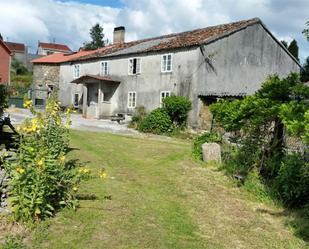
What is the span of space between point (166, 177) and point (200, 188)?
116 centimetres

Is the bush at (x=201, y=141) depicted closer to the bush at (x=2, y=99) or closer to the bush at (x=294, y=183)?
the bush at (x=294, y=183)

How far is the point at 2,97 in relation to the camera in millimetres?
12812

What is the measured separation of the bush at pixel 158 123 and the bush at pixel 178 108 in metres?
0.41

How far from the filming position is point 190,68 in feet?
83.5

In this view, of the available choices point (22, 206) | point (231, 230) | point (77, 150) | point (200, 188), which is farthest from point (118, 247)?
point (77, 150)

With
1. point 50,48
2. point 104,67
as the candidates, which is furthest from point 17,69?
point 104,67

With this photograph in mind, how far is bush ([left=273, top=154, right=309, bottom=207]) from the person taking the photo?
7773 mm

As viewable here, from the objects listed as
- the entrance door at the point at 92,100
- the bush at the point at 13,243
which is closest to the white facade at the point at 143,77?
the entrance door at the point at 92,100

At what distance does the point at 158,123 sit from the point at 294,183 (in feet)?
52.3

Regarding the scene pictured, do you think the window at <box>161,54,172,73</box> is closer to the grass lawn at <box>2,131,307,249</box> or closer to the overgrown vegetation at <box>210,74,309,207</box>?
the overgrown vegetation at <box>210,74,309,207</box>

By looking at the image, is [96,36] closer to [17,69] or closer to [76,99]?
[17,69]

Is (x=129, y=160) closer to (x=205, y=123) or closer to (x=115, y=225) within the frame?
(x=115, y=225)

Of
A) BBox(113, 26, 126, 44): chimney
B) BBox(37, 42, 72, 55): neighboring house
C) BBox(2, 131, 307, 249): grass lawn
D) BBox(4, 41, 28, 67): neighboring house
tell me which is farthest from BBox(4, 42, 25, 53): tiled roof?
BBox(2, 131, 307, 249): grass lawn

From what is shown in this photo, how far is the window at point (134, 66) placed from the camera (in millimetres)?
30013
